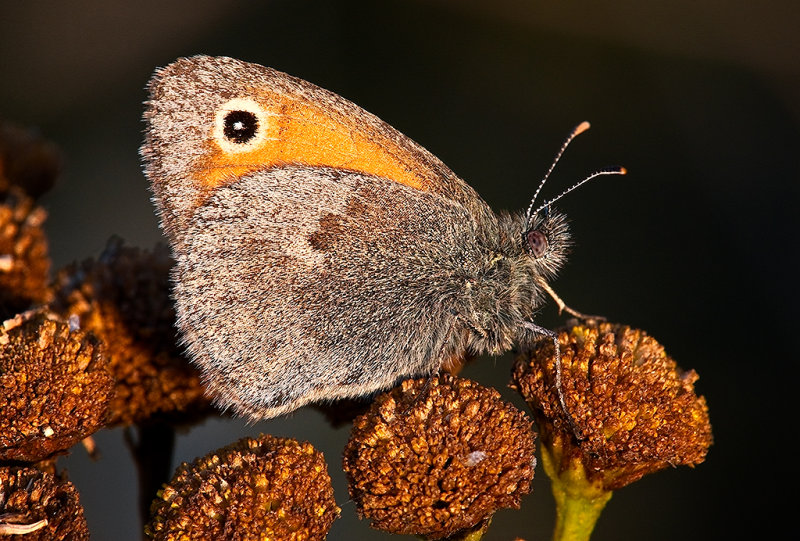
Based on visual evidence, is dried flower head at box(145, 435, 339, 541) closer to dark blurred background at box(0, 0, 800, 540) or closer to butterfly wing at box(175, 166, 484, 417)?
butterfly wing at box(175, 166, 484, 417)

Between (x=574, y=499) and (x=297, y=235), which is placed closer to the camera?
(x=574, y=499)

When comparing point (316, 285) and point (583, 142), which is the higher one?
point (583, 142)

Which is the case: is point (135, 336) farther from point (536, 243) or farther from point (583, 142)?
point (583, 142)

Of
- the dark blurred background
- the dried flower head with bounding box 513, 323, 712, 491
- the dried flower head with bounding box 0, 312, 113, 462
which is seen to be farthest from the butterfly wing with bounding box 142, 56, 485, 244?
the dark blurred background

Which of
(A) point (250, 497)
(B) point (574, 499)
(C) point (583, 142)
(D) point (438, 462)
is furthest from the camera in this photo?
(C) point (583, 142)

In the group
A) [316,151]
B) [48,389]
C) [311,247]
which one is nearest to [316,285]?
[311,247]

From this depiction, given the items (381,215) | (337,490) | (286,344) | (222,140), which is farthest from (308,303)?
(337,490)
